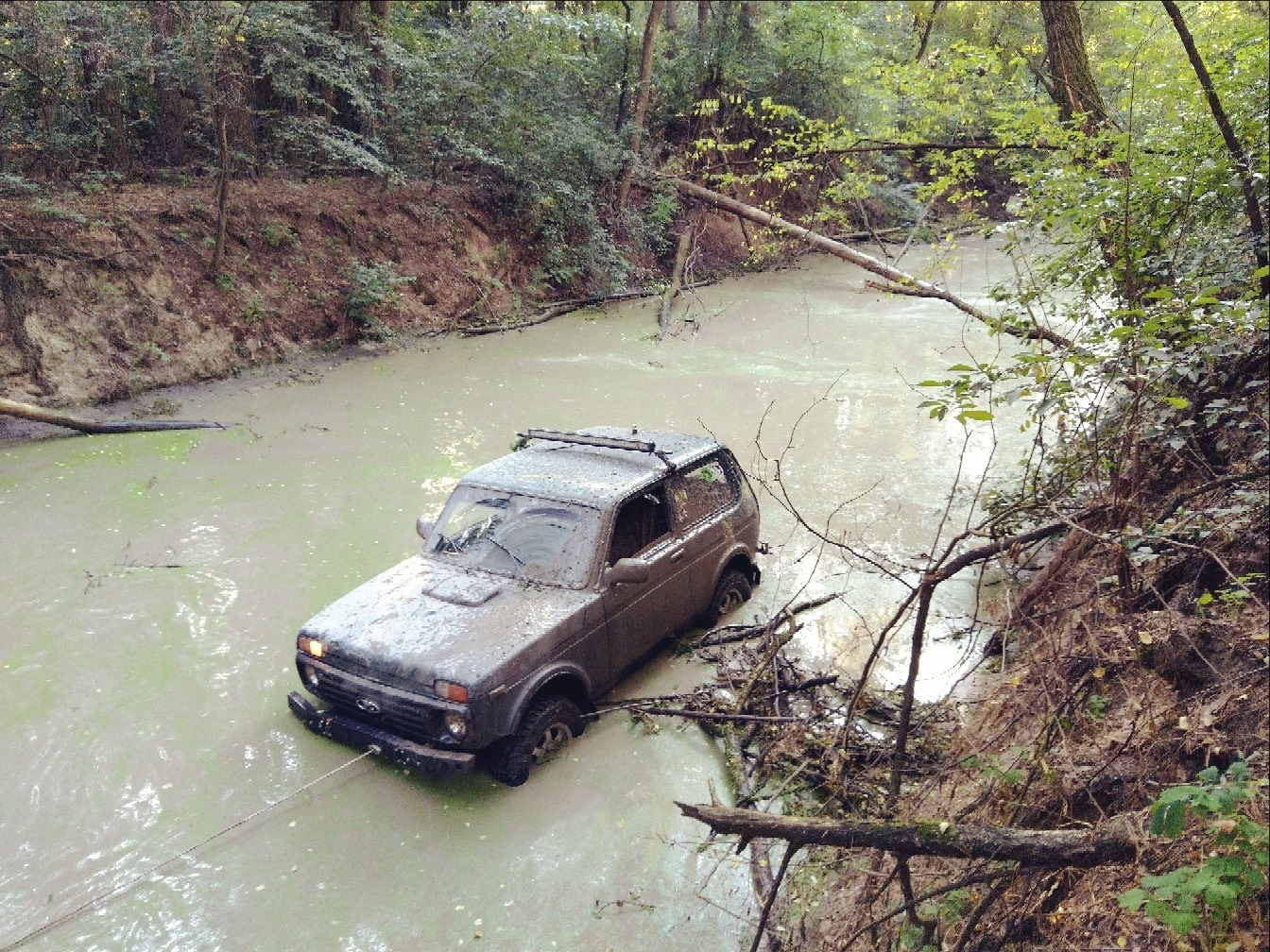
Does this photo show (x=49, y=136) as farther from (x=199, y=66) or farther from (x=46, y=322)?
(x=46, y=322)

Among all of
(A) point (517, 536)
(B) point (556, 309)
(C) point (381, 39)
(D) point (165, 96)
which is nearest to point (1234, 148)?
(A) point (517, 536)

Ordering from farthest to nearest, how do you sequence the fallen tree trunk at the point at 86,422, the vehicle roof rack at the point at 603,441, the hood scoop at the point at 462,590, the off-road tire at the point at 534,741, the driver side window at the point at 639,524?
1. the fallen tree trunk at the point at 86,422
2. the vehicle roof rack at the point at 603,441
3. the driver side window at the point at 639,524
4. the hood scoop at the point at 462,590
5. the off-road tire at the point at 534,741

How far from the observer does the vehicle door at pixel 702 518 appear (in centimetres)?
643

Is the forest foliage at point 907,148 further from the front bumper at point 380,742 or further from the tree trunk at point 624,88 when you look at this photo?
the front bumper at point 380,742

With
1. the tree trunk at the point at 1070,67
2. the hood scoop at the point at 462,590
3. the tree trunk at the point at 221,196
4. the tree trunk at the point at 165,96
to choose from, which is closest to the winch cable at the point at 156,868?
the hood scoop at the point at 462,590

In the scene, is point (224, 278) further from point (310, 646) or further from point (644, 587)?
point (644, 587)

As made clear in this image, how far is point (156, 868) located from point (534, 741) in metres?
2.08

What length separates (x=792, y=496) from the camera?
32.7 feet

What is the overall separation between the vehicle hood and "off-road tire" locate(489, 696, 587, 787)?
44 cm

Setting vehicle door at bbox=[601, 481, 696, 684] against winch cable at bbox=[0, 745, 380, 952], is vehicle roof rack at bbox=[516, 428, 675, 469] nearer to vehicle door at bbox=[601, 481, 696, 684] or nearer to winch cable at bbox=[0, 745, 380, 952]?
vehicle door at bbox=[601, 481, 696, 684]

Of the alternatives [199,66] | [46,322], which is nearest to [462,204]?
[199,66]

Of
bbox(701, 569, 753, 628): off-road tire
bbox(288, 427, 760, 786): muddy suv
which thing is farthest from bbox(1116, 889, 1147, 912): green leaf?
bbox(701, 569, 753, 628): off-road tire

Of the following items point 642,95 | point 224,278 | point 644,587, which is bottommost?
point 644,587

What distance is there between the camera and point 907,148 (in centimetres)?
800
